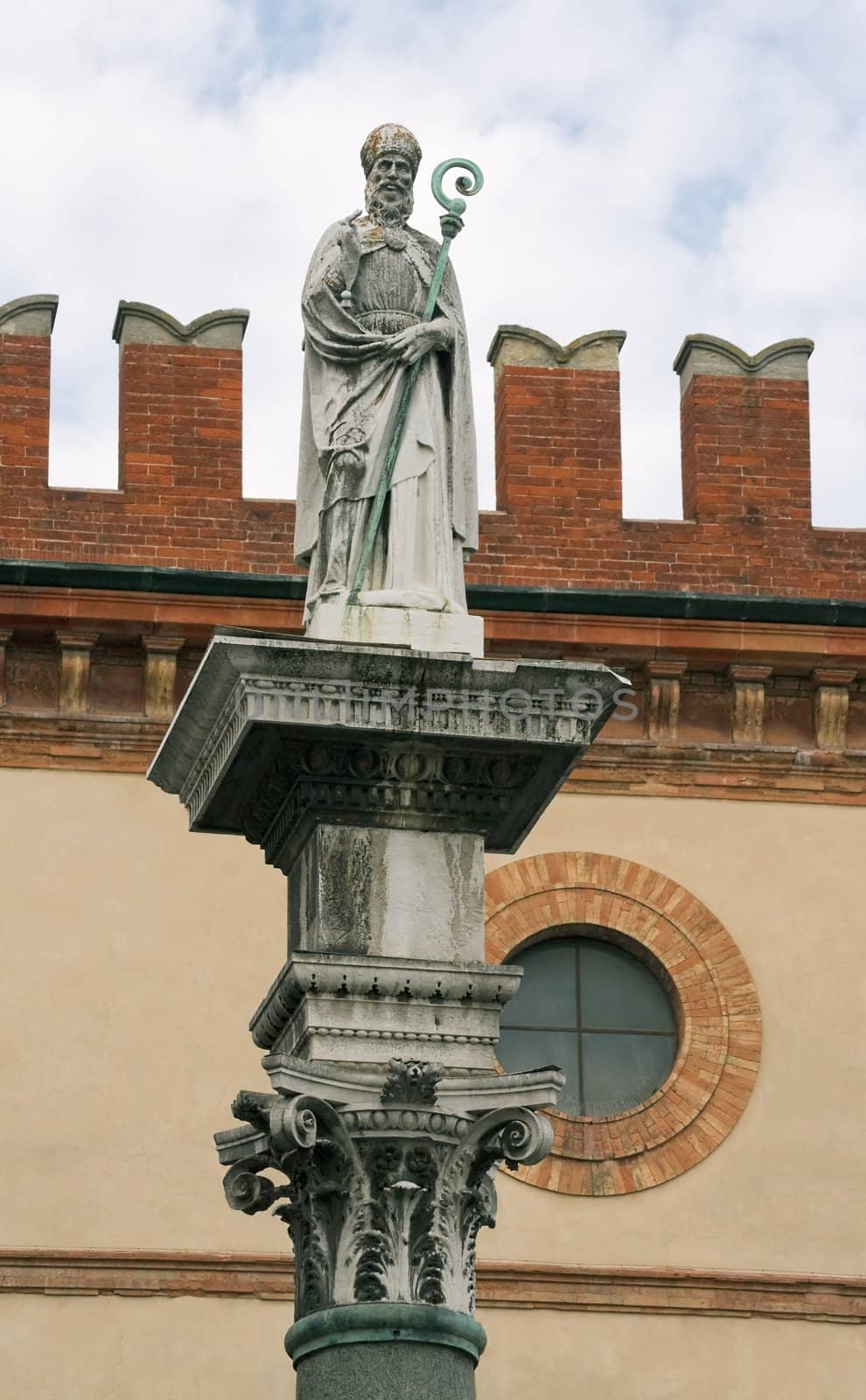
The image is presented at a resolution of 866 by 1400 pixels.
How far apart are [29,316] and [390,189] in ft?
26.3

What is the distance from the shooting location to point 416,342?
10727 mm

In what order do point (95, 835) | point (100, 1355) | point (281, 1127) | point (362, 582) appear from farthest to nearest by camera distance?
1. point (95, 835)
2. point (100, 1355)
3. point (362, 582)
4. point (281, 1127)

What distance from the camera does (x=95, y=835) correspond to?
18.2m

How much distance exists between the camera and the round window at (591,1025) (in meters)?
18.0

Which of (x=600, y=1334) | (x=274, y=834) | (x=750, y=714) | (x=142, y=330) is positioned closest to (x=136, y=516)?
(x=142, y=330)

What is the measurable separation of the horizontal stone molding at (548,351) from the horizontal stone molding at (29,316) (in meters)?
2.60

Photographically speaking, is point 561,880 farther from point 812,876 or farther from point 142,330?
point 142,330

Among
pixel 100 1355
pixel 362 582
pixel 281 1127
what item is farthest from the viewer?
pixel 100 1355

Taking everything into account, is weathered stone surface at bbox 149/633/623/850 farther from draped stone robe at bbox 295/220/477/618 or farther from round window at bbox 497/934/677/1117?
round window at bbox 497/934/677/1117

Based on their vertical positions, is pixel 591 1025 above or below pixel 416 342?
above

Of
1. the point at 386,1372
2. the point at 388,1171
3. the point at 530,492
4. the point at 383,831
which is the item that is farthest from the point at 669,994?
the point at 386,1372

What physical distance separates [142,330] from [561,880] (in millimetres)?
3953

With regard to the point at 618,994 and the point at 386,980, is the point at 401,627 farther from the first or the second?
the point at 618,994

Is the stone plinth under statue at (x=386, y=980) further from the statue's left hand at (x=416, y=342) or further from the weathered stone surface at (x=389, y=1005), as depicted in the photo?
the statue's left hand at (x=416, y=342)
